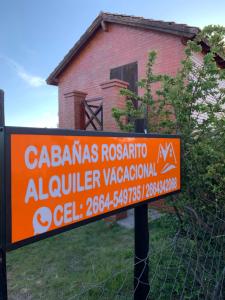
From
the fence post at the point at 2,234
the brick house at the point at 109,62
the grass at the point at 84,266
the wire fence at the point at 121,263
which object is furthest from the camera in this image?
the brick house at the point at 109,62

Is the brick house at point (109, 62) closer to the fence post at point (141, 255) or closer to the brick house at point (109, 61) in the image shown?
the brick house at point (109, 61)

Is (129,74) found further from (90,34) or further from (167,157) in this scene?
(167,157)

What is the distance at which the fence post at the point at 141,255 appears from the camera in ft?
6.18

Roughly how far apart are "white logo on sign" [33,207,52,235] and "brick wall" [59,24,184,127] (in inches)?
266

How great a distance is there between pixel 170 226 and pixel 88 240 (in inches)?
86.4

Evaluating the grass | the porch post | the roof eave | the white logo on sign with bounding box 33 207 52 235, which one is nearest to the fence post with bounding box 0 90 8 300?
the white logo on sign with bounding box 33 207 52 235

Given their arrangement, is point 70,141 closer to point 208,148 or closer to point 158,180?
point 158,180

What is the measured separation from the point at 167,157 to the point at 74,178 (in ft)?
3.05

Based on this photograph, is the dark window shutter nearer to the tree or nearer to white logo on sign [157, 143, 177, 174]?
the tree

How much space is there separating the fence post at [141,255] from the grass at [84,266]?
0.55 m

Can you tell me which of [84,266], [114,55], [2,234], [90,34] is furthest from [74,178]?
[90,34]

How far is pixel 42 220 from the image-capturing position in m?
1.15

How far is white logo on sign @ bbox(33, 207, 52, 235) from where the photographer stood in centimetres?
113

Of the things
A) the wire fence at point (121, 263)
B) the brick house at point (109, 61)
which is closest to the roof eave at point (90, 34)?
the brick house at point (109, 61)
